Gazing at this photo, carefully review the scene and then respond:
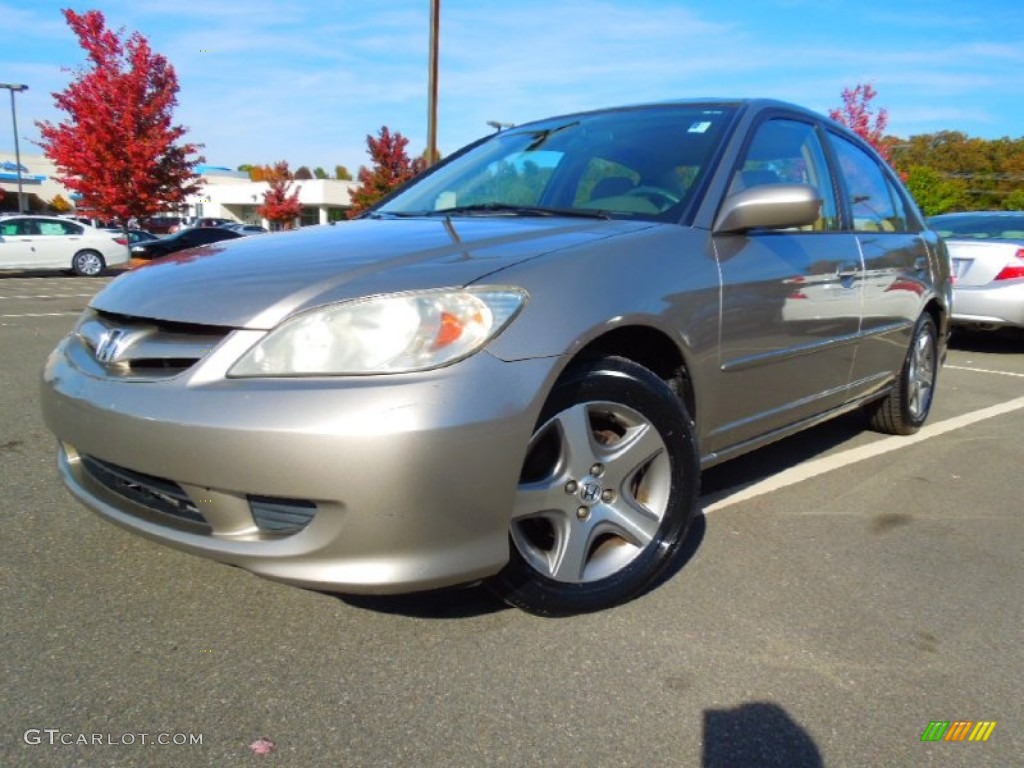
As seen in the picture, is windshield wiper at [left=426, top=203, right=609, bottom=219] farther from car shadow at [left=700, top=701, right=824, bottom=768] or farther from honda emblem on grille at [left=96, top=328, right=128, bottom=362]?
car shadow at [left=700, top=701, right=824, bottom=768]

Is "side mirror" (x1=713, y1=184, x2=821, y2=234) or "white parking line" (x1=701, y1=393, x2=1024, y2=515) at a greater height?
"side mirror" (x1=713, y1=184, x2=821, y2=234)

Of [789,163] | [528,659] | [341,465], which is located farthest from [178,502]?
[789,163]

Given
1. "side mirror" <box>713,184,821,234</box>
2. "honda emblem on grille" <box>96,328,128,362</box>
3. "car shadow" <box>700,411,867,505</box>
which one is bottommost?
"car shadow" <box>700,411,867,505</box>

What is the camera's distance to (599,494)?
87.8 inches

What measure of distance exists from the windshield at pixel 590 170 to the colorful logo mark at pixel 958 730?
5.24 ft

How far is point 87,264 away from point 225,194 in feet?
173

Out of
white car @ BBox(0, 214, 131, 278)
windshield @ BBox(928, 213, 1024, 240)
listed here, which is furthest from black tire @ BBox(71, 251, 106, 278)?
windshield @ BBox(928, 213, 1024, 240)

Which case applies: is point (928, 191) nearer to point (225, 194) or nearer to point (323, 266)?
point (323, 266)

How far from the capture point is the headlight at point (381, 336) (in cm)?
186

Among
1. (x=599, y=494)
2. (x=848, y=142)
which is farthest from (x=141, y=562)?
(x=848, y=142)

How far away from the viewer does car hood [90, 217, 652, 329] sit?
1981 mm

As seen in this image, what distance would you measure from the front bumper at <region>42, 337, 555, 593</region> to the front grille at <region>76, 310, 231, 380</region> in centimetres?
7

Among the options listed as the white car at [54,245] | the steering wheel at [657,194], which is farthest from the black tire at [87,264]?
the steering wheel at [657,194]

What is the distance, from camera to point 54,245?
18438mm
